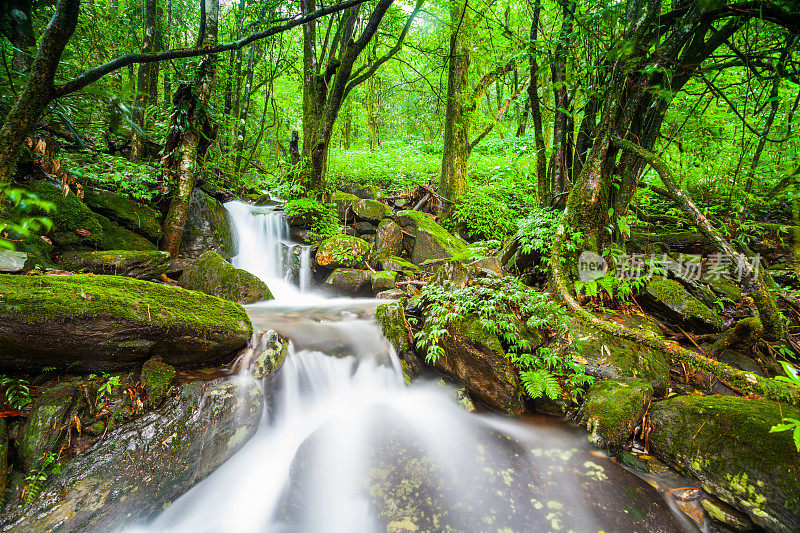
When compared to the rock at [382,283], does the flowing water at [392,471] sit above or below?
below

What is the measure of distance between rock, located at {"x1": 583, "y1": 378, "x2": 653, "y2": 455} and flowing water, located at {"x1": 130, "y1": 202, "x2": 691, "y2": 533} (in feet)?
0.51

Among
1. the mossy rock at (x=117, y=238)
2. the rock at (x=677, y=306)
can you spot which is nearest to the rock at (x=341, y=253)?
the mossy rock at (x=117, y=238)

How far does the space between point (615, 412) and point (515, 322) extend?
1185mm

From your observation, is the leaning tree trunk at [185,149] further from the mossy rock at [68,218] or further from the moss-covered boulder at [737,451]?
the moss-covered boulder at [737,451]

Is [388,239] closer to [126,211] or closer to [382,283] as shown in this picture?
[382,283]

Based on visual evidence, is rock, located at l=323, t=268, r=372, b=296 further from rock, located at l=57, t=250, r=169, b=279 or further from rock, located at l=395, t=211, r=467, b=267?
rock, located at l=57, t=250, r=169, b=279

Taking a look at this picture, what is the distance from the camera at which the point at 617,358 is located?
3.26m

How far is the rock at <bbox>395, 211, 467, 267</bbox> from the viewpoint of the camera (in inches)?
301

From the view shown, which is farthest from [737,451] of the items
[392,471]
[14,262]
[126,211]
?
[126,211]

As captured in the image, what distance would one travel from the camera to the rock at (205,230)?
6.96 m

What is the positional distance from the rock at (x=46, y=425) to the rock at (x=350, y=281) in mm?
4756

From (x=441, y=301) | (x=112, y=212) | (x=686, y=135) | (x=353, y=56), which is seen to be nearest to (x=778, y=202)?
(x=686, y=135)

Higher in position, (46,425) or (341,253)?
(341,253)

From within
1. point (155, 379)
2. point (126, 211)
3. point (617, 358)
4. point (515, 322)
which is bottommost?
point (155, 379)
